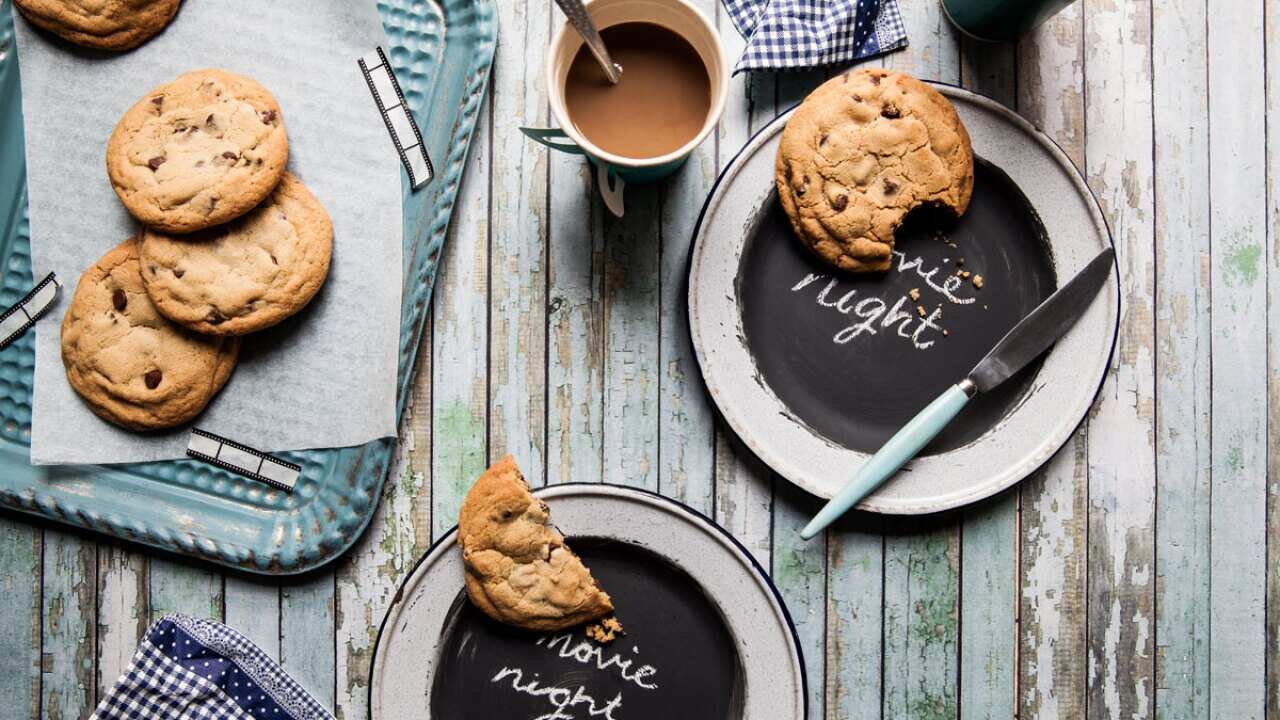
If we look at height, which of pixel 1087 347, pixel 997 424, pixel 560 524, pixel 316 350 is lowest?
pixel 560 524

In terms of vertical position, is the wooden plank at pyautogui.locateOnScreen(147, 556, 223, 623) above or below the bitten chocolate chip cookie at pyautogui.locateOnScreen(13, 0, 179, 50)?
below

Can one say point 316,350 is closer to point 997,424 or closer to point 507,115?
point 507,115

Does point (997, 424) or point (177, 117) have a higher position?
point (177, 117)

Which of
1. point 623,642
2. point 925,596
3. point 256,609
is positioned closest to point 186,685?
point 256,609

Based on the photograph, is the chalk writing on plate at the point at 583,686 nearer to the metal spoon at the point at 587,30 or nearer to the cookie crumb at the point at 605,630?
the cookie crumb at the point at 605,630

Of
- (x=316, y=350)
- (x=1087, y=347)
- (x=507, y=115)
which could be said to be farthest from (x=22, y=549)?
(x=1087, y=347)

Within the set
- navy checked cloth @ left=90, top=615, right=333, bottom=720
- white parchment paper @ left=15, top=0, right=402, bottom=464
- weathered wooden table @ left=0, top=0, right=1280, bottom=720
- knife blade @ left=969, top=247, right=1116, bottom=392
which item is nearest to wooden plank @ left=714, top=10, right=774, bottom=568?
weathered wooden table @ left=0, top=0, right=1280, bottom=720

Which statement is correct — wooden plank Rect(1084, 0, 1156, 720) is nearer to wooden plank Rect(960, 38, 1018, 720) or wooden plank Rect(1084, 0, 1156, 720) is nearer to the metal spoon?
wooden plank Rect(960, 38, 1018, 720)
